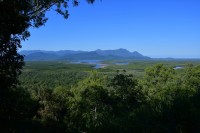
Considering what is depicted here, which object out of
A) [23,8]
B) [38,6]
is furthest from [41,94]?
[23,8]

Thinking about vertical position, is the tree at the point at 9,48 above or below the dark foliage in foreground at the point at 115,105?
above

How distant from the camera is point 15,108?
7992 mm

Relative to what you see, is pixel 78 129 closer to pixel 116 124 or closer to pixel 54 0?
pixel 116 124

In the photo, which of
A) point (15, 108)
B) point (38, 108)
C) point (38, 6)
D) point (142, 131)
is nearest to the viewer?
point (142, 131)

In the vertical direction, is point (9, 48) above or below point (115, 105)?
above

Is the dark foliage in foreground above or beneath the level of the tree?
beneath

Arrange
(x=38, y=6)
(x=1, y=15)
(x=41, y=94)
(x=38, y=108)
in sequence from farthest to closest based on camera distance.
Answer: (x=41, y=94) < (x=38, y=108) < (x=38, y=6) < (x=1, y=15)

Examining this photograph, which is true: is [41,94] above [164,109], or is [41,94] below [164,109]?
below

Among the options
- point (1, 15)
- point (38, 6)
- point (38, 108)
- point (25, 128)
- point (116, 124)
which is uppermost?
point (38, 6)

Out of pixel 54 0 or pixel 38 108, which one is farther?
pixel 38 108

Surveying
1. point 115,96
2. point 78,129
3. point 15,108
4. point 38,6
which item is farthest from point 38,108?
point 78,129

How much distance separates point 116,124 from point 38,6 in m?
7.89

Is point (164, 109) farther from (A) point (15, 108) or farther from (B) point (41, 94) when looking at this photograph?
(B) point (41, 94)

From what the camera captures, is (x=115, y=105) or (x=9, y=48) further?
(x=115, y=105)
